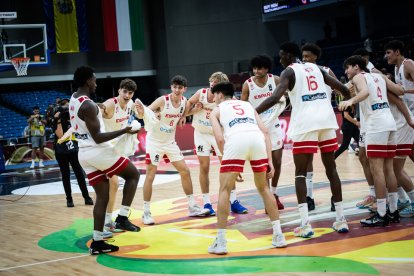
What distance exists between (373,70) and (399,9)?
2348 centimetres

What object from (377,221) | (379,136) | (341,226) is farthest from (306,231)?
(379,136)

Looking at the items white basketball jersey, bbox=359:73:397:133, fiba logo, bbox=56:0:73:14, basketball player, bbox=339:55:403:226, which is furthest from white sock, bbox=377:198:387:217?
fiba logo, bbox=56:0:73:14

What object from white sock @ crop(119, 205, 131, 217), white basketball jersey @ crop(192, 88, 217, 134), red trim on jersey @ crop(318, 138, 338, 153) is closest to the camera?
red trim on jersey @ crop(318, 138, 338, 153)

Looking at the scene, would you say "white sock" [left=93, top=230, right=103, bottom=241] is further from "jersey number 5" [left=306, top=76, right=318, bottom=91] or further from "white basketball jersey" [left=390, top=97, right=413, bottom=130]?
"white basketball jersey" [left=390, top=97, right=413, bottom=130]

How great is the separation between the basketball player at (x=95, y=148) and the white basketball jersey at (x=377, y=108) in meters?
2.78

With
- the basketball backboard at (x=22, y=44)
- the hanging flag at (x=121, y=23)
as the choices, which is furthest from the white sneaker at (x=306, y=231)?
the hanging flag at (x=121, y=23)

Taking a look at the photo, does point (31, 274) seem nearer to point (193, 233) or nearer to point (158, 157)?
point (193, 233)

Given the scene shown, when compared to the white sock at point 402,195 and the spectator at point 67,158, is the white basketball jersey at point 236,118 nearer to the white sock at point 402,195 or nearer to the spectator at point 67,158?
the white sock at point 402,195

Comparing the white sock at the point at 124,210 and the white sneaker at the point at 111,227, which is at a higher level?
the white sock at the point at 124,210

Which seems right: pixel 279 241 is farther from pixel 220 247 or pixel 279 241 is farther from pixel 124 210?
pixel 124 210

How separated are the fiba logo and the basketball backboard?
156 cm

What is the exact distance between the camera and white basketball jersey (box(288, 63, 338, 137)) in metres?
6.89

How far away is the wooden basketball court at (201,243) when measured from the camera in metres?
5.81

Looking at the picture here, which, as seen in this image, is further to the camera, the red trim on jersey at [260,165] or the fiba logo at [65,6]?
the fiba logo at [65,6]
